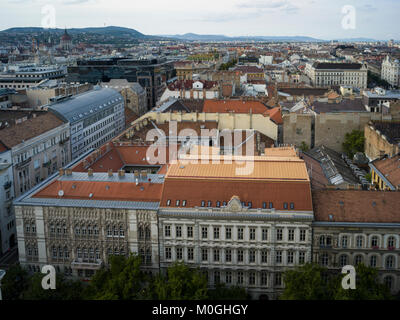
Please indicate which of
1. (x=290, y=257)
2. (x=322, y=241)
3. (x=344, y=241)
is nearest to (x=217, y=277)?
(x=290, y=257)

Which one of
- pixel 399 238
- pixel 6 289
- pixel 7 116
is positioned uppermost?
pixel 7 116

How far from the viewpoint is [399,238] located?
54312mm

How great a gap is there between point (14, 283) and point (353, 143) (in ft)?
229

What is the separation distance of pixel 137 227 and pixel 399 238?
29.6 m

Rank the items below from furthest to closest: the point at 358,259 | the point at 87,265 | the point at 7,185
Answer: the point at 7,185 → the point at 87,265 → the point at 358,259

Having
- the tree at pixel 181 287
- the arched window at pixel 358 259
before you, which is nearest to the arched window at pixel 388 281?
the arched window at pixel 358 259

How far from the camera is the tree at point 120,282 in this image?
4891 cm

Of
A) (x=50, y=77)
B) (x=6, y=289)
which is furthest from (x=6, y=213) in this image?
(x=50, y=77)

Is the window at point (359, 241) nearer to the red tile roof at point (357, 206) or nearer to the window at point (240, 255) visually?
the red tile roof at point (357, 206)

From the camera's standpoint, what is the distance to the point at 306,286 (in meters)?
47.0

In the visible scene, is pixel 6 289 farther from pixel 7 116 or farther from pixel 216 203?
pixel 7 116

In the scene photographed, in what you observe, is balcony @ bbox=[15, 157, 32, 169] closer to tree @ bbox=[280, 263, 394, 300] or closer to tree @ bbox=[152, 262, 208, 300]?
tree @ bbox=[152, 262, 208, 300]

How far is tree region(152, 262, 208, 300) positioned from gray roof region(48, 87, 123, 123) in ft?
202

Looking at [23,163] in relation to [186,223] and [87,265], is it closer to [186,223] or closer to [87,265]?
[87,265]
